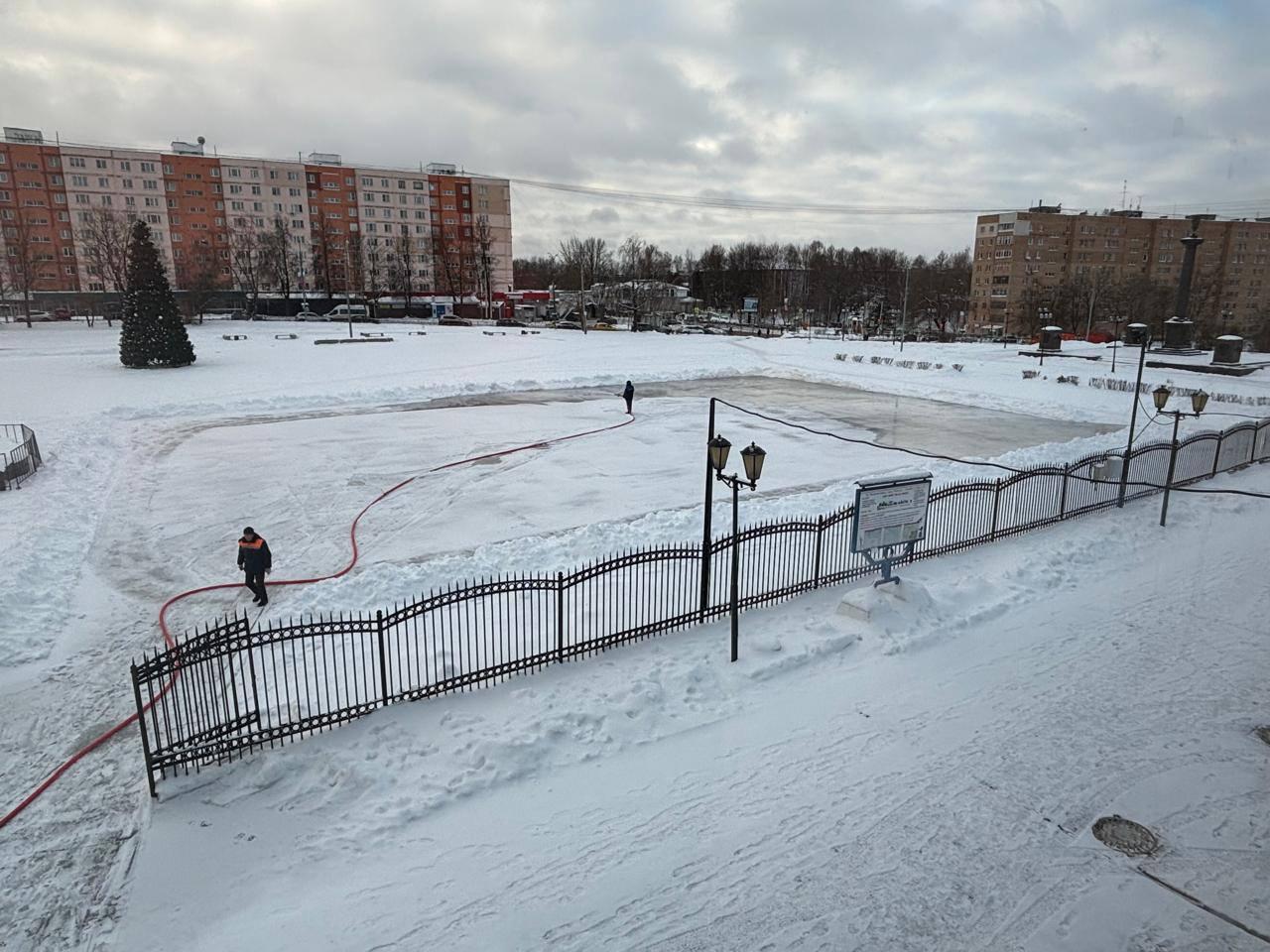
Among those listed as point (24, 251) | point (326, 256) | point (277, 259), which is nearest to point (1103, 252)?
point (326, 256)

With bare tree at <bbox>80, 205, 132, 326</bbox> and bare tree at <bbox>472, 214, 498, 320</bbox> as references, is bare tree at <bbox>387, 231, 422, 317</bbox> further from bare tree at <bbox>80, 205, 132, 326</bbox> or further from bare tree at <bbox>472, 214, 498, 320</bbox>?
bare tree at <bbox>80, 205, 132, 326</bbox>

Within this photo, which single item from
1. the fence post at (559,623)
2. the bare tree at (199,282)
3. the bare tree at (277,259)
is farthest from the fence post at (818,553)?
the bare tree at (277,259)

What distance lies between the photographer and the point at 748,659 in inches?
401

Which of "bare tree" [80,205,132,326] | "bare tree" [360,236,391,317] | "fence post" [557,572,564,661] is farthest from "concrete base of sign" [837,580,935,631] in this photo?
"bare tree" [360,236,391,317]

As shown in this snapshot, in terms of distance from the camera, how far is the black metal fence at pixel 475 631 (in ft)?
26.3

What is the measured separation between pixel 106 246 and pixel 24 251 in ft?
25.7

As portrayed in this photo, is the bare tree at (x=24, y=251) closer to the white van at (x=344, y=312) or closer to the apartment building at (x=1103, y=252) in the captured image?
the white van at (x=344, y=312)

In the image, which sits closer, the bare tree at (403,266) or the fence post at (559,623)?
the fence post at (559,623)

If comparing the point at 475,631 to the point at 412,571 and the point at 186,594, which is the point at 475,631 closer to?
the point at 412,571

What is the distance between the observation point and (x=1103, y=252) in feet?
348

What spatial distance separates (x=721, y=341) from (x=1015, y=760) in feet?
190

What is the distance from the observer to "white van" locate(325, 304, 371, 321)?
7925 centimetres

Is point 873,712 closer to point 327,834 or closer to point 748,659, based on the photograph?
point 748,659

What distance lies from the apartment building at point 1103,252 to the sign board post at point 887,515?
330 ft
